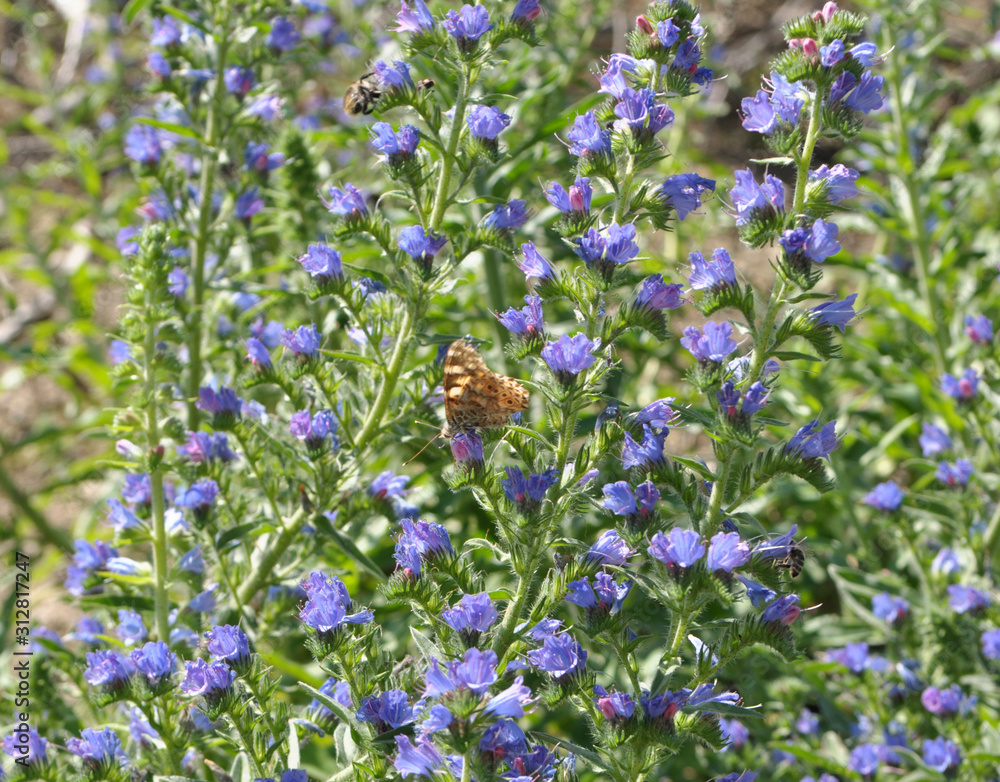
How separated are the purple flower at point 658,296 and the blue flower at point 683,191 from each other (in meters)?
0.27

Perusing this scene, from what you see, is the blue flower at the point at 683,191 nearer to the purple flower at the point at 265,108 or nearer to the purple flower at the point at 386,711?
the purple flower at the point at 386,711

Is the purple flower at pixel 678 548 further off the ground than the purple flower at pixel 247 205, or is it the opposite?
the purple flower at pixel 247 205

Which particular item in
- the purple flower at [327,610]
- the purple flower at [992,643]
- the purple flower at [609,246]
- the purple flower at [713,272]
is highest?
the purple flower at [609,246]

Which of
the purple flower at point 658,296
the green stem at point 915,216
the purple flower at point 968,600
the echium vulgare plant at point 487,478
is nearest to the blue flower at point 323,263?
the echium vulgare plant at point 487,478

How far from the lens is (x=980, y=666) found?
3.87 m

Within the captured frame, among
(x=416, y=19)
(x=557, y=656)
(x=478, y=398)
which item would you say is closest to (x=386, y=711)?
(x=557, y=656)

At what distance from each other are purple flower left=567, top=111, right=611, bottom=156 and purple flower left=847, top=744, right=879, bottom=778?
7.59 ft

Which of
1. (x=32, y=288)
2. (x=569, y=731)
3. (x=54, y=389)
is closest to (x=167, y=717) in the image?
(x=569, y=731)

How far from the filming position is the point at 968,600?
378 centimetres

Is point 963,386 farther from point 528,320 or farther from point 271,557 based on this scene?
point 271,557

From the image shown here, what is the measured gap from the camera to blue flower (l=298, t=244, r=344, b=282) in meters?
3.00

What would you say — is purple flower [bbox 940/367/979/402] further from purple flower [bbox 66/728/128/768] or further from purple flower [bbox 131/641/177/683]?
purple flower [bbox 66/728/128/768]

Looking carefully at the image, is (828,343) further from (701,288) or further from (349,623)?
(349,623)

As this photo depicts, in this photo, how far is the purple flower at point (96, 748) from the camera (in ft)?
8.32
